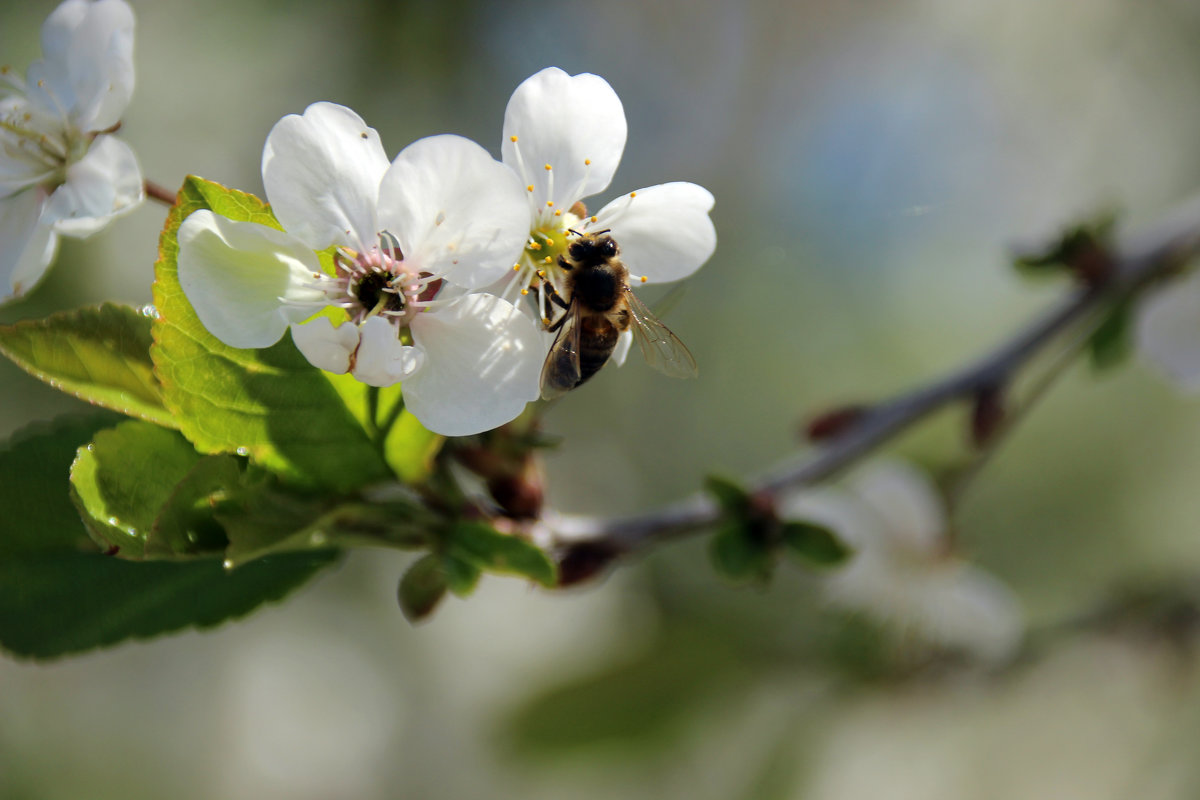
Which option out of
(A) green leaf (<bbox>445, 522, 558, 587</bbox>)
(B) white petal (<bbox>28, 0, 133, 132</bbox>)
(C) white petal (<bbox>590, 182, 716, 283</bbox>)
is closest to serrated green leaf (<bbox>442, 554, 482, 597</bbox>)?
(A) green leaf (<bbox>445, 522, 558, 587</bbox>)

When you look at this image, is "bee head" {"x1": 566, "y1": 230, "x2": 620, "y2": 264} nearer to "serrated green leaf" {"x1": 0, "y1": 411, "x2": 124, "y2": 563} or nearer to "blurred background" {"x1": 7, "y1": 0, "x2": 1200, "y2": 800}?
"serrated green leaf" {"x1": 0, "y1": 411, "x2": 124, "y2": 563}

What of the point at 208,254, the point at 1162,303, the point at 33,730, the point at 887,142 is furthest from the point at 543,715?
the point at 887,142

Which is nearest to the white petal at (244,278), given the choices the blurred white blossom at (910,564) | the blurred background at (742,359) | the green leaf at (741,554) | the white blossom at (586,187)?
the white blossom at (586,187)

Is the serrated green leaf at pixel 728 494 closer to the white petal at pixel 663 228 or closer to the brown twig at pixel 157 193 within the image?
the white petal at pixel 663 228

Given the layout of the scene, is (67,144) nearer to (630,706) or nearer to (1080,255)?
(1080,255)

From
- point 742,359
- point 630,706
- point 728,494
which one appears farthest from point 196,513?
point 742,359
